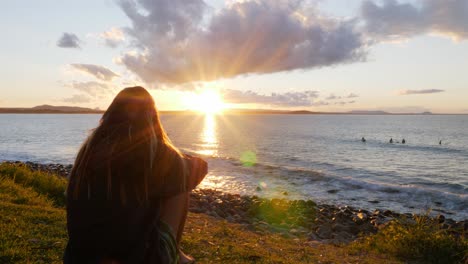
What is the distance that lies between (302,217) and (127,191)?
14390mm

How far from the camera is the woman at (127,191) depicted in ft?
7.79

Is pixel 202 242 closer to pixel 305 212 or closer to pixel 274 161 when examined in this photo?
pixel 305 212

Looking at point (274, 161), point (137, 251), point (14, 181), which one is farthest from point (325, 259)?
point (274, 161)

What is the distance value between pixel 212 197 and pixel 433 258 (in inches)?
486

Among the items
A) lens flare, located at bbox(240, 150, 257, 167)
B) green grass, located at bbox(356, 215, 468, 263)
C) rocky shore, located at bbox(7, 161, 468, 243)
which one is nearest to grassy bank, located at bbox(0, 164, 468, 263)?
green grass, located at bbox(356, 215, 468, 263)

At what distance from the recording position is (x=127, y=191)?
2.39 metres

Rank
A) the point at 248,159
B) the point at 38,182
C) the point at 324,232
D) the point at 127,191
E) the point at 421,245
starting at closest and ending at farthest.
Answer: the point at 127,191
the point at 421,245
the point at 38,182
the point at 324,232
the point at 248,159

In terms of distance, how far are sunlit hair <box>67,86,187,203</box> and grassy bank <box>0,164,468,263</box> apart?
4.66m

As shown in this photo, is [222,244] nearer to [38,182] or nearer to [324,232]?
[324,232]

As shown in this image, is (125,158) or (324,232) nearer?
(125,158)

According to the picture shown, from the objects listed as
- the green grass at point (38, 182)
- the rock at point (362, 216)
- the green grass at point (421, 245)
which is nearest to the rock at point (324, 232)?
the rock at point (362, 216)

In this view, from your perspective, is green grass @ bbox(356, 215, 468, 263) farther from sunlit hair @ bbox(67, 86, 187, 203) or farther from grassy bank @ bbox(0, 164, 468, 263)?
sunlit hair @ bbox(67, 86, 187, 203)

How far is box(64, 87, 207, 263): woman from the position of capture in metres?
2.38

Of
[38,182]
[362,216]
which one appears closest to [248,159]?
[362,216]
